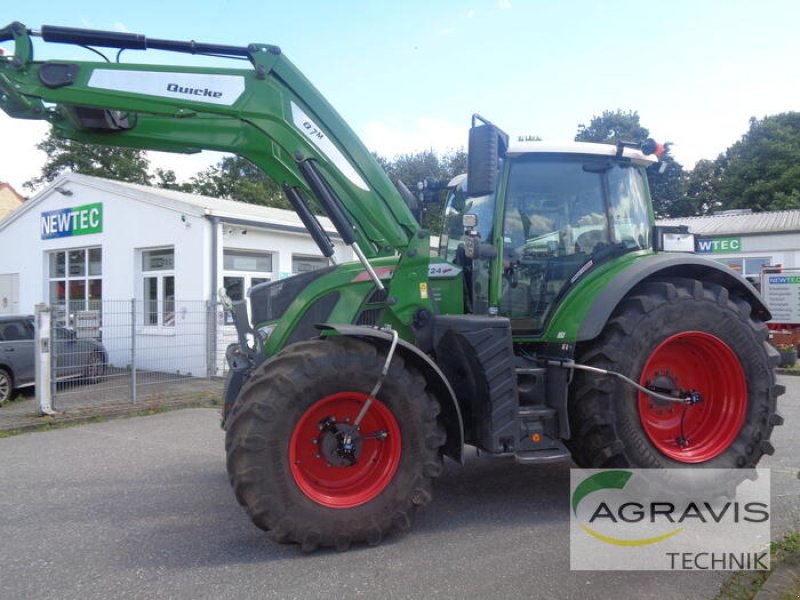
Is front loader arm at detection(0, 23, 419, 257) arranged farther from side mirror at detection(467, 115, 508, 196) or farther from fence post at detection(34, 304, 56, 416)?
fence post at detection(34, 304, 56, 416)

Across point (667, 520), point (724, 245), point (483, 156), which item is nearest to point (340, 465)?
point (483, 156)

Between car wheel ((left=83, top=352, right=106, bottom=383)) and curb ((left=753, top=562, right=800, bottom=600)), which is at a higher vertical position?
car wheel ((left=83, top=352, right=106, bottom=383))

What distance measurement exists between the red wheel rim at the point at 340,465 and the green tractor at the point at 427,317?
13mm

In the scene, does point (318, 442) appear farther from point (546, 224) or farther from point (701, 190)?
point (701, 190)

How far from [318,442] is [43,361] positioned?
6809mm

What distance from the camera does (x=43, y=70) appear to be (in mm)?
3768

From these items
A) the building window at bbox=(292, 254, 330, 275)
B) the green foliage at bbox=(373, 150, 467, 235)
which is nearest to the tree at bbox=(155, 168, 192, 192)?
the green foliage at bbox=(373, 150, 467, 235)

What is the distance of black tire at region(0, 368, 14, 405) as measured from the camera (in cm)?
1049

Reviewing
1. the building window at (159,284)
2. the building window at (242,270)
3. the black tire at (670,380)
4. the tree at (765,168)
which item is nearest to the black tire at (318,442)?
the black tire at (670,380)

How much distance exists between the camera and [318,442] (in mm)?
3836

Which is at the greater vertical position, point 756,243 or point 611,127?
point 611,127

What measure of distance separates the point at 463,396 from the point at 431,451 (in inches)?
24.1

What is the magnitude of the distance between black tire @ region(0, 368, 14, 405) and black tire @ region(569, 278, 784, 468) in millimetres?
9854

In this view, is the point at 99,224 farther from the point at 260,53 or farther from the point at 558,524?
the point at 558,524
